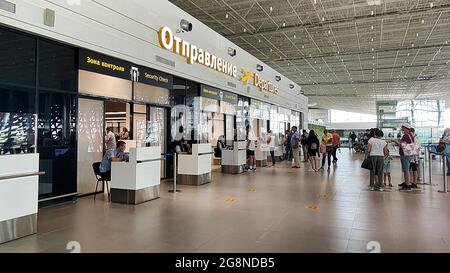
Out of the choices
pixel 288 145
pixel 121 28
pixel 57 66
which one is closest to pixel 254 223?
pixel 57 66

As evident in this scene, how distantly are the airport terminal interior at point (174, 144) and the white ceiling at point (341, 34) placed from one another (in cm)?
10

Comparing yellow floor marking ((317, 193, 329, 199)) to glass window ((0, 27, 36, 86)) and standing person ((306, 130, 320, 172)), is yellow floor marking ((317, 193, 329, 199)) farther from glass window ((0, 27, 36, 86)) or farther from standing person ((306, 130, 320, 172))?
glass window ((0, 27, 36, 86))

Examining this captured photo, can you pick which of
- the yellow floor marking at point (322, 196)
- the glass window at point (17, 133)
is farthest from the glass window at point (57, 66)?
the yellow floor marking at point (322, 196)

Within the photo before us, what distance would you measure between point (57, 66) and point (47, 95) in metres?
0.54

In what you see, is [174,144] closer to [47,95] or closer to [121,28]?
[121,28]

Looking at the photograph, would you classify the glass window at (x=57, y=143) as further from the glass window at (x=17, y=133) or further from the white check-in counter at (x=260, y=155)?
the white check-in counter at (x=260, y=155)

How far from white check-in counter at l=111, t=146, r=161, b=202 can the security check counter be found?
4402mm

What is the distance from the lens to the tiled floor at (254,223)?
339 centimetres

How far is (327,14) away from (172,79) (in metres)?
6.55

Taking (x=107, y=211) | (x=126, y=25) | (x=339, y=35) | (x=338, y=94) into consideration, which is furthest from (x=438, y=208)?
(x=338, y=94)

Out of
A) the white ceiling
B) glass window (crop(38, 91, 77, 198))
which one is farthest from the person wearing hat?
glass window (crop(38, 91, 77, 198))

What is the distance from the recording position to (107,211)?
4973 millimetres

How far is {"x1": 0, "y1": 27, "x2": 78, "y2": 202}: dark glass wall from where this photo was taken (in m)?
4.73

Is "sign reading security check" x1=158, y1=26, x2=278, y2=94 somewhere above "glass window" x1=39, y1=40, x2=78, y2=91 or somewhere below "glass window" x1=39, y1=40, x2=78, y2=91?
above
